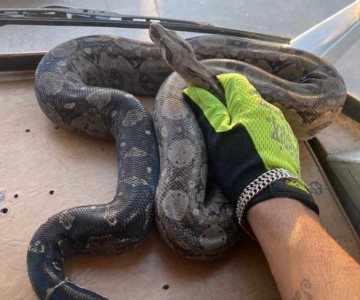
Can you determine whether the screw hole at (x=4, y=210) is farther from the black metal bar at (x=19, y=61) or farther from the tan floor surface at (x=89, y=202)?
the black metal bar at (x=19, y=61)

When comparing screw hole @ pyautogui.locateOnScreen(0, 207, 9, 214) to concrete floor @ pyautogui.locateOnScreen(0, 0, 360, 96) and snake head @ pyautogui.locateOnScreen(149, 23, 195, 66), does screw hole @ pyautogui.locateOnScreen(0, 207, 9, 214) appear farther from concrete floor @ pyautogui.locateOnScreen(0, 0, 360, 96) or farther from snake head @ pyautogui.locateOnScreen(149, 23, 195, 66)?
concrete floor @ pyautogui.locateOnScreen(0, 0, 360, 96)

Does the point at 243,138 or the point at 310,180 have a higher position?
the point at 243,138

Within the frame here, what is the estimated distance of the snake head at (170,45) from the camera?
2.19m

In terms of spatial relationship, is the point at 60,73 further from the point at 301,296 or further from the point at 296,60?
the point at 301,296

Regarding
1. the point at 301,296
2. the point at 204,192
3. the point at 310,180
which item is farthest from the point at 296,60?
the point at 301,296

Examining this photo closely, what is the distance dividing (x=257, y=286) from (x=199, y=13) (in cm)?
264

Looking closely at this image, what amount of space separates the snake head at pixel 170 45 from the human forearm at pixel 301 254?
92cm

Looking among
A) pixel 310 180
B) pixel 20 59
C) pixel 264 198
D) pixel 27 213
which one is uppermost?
pixel 264 198

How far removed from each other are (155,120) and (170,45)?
0.39m

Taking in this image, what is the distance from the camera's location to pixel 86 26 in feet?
8.54

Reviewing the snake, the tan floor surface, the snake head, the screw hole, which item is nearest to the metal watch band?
the snake

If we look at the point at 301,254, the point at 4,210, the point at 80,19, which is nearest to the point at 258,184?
the point at 301,254

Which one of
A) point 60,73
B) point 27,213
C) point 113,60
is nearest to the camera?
point 27,213

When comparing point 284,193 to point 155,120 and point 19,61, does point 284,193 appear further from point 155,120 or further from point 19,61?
point 19,61
